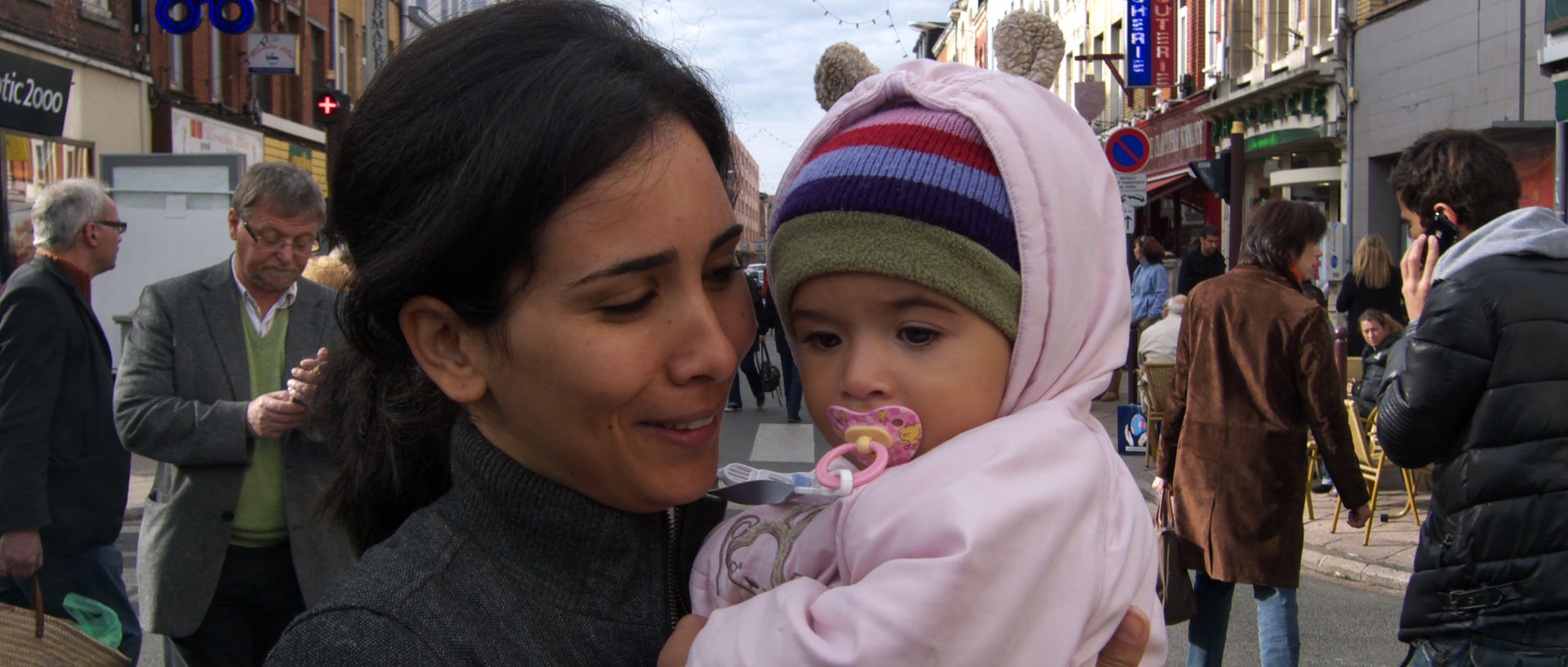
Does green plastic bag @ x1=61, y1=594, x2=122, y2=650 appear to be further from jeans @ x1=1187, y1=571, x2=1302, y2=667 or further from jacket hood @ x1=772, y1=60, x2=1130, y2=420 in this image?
jeans @ x1=1187, y1=571, x2=1302, y2=667

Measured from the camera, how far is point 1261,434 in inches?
177

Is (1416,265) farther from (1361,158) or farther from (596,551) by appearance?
(1361,158)

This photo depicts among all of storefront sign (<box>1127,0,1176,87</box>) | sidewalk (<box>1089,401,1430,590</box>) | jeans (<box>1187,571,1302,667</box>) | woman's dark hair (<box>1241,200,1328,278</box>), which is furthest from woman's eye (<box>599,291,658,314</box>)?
storefront sign (<box>1127,0,1176,87</box>)

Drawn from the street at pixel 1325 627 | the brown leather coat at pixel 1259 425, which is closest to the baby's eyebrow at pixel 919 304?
the brown leather coat at pixel 1259 425

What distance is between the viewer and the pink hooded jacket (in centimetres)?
125

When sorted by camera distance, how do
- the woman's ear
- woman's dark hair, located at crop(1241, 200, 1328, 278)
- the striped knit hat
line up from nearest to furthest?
the woman's ear
the striped knit hat
woman's dark hair, located at crop(1241, 200, 1328, 278)

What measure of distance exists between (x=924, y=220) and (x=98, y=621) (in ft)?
9.16

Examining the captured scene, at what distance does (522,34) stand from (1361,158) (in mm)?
18384

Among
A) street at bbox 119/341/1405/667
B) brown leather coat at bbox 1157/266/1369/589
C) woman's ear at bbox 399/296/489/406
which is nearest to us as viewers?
woman's ear at bbox 399/296/489/406

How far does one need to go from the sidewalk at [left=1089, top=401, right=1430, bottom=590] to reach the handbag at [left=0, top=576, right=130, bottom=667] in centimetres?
485

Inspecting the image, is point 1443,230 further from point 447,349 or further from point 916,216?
point 447,349

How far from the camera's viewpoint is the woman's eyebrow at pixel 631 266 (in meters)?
1.27

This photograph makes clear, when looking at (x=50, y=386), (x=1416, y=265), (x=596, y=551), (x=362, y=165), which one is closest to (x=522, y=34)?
(x=362, y=165)

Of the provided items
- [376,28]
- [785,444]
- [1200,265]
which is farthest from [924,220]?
[376,28]
